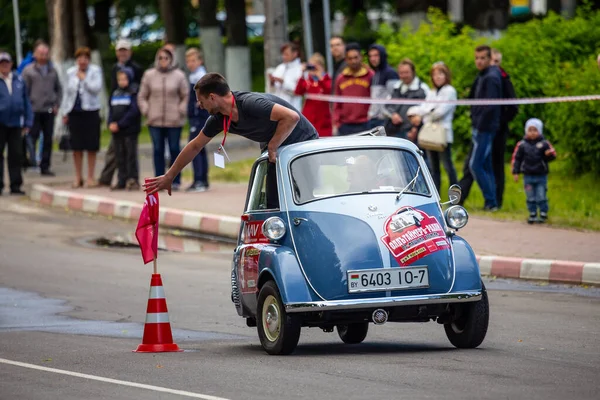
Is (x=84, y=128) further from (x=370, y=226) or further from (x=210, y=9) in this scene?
(x=210, y=9)

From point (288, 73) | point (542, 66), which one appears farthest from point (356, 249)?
point (542, 66)

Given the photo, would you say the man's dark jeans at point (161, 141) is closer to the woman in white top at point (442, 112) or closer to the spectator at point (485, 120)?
the woman in white top at point (442, 112)

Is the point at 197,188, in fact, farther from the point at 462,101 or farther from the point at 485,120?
the point at 485,120

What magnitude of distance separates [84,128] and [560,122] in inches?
299

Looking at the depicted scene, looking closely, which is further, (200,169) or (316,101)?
(200,169)

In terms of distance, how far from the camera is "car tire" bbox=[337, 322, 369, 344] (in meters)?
10.3

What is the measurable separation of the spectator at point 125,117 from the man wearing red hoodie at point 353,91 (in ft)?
11.6

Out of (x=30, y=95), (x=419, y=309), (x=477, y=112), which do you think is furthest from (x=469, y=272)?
(x=30, y=95)

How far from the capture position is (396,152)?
10.0m

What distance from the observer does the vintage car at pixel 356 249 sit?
30.3 feet

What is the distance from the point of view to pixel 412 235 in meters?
9.37

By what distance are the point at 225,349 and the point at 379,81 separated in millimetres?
9698

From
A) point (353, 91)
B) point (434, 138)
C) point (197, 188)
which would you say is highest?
point (353, 91)

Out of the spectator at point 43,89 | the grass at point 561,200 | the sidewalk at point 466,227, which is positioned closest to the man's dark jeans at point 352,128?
the grass at point 561,200
